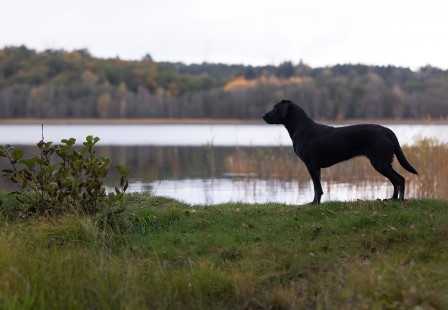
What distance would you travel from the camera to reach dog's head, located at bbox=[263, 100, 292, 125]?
888 cm

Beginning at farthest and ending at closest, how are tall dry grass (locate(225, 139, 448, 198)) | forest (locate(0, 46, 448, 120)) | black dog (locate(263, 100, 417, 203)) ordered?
forest (locate(0, 46, 448, 120))
tall dry grass (locate(225, 139, 448, 198))
black dog (locate(263, 100, 417, 203))

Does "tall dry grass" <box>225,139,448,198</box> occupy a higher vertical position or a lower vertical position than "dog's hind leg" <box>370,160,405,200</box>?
lower

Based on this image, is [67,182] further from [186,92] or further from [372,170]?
[186,92]

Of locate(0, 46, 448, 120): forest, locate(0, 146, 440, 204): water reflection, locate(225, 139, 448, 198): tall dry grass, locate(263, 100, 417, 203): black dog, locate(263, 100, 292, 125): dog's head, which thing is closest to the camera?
locate(263, 100, 417, 203): black dog

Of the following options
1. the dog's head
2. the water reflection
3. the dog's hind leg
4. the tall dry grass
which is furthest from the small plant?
the tall dry grass

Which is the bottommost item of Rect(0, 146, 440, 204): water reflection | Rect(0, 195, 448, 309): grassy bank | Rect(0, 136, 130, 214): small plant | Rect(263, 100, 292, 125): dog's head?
Rect(0, 146, 440, 204): water reflection

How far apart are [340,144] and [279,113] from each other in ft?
3.81

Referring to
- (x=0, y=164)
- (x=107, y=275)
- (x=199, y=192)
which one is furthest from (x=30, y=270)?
(x=0, y=164)

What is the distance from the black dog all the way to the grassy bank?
22.1 inches

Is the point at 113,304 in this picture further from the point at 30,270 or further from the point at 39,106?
the point at 39,106

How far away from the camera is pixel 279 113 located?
9.01 metres

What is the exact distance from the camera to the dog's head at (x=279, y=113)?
8883mm

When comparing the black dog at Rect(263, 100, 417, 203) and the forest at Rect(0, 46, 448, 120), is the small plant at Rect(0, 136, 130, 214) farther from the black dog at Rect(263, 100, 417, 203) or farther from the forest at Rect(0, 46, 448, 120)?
the forest at Rect(0, 46, 448, 120)

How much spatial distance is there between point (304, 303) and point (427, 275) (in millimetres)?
1088
